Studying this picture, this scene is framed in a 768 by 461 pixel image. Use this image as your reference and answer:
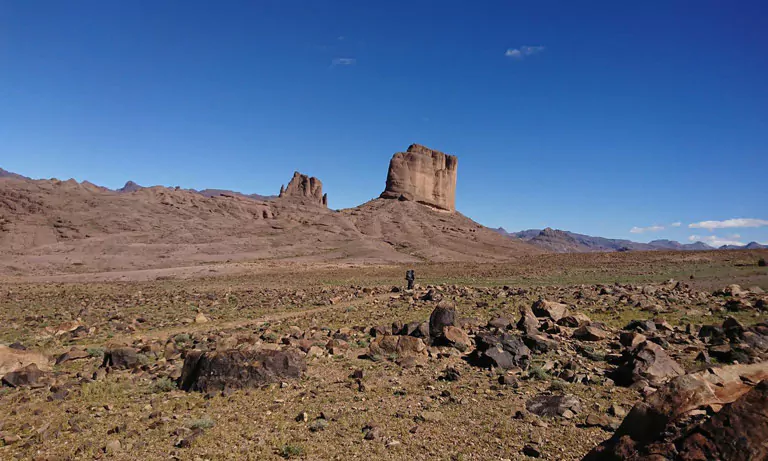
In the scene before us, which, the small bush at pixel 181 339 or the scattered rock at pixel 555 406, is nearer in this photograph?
the scattered rock at pixel 555 406

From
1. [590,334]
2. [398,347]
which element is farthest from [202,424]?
[590,334]

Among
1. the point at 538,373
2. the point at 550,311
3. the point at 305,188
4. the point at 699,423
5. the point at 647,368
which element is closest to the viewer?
the point at 699,423

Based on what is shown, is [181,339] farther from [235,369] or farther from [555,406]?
[555,406]

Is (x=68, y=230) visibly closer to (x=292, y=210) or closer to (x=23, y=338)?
(x=292, y=210)

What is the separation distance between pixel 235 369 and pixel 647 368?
9255 millimetres

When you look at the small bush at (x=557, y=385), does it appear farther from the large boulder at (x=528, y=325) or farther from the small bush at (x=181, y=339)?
the small bush at (x=181, y=339)

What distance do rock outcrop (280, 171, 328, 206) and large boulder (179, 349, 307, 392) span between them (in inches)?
5804

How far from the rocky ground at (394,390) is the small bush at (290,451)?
0.02 metres

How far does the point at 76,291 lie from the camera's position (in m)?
32.0

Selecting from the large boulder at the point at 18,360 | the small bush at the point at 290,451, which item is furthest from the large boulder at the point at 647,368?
the large boulder at the point at 18,360

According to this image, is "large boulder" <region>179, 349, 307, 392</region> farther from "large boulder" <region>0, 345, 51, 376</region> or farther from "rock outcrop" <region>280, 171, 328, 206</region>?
"rock outcrop" <region>280, 171, 328, 206</region>

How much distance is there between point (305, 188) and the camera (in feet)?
518

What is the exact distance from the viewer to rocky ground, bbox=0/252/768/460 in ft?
15.6

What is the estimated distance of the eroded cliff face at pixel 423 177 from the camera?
125375 millimetres
